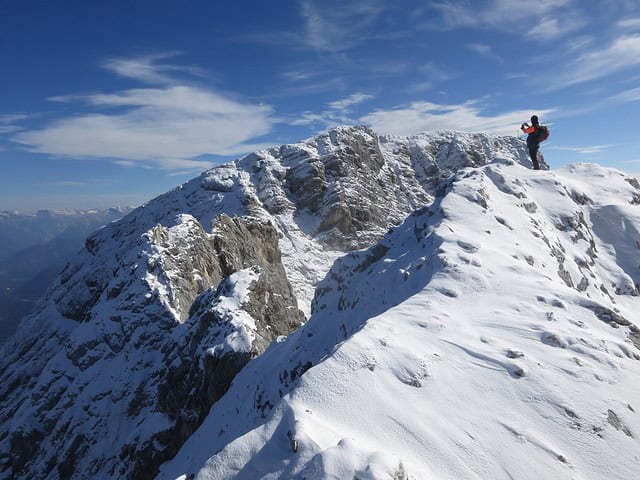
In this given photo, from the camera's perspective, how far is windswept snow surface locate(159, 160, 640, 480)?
9.69m

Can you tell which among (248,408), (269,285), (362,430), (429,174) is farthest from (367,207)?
(362,430)

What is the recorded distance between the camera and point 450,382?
11898mm

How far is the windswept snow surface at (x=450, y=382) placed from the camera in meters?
9.69

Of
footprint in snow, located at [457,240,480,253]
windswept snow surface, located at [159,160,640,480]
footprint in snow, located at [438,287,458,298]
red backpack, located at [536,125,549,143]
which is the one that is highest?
red backpack, located at [536,125,549,143]

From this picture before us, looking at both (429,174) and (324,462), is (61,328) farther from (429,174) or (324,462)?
(429,174)

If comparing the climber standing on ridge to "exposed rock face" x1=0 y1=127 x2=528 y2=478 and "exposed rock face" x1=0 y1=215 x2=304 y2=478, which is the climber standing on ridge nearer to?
"exposed rock face" x1=0 y1=127 x2=528 y2=478

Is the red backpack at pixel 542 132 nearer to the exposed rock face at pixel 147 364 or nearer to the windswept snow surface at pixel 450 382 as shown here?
the windswept snow surface at pixel 450 382

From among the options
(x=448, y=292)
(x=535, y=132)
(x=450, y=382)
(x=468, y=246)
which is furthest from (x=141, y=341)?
(x=535, y=132)

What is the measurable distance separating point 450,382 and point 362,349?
110 inches

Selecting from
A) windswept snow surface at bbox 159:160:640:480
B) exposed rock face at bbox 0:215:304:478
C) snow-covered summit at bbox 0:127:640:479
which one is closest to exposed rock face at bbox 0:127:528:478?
exposed rock face at bbox 0:215:304:478

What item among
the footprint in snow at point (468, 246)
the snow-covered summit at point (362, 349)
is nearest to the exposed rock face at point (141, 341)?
the snow-covered summit at point (362, 349)

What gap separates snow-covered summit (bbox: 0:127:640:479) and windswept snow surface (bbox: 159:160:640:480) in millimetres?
70

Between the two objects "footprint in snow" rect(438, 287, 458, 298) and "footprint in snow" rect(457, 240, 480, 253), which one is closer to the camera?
"footprint in snow" rect(438, 287, 458, 298)

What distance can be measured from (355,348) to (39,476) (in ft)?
136
